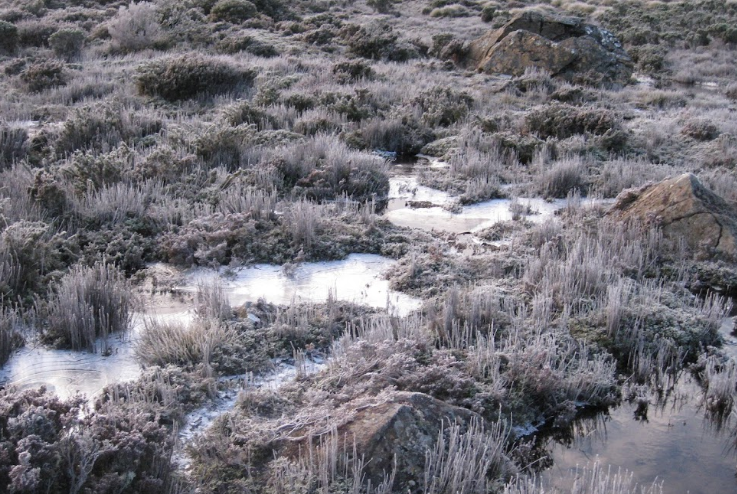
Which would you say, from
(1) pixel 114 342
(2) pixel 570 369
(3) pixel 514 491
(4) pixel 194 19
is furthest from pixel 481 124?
(4) pixel 194 19

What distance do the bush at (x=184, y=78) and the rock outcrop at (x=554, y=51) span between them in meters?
7.31

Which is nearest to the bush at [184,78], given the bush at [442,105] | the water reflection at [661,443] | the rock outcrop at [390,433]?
the bush at [442,105]

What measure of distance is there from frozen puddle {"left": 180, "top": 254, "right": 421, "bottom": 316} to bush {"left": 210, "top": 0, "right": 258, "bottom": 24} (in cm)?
1805

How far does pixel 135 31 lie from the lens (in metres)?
18.0

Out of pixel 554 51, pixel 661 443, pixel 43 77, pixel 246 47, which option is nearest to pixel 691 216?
pixel 661 443

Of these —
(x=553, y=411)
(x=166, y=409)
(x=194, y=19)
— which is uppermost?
(x=194, y=19)

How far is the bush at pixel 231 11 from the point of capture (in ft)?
73.3

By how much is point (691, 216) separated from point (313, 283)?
3.80 m

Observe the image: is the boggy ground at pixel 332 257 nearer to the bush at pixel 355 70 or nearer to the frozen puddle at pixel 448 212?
the frozen puddle at pixel 448 212

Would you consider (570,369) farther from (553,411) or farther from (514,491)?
(514,491)

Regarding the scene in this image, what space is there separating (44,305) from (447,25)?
77.6 feet

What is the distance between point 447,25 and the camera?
2611 cm

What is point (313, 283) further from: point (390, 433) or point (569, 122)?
point (569, 122)

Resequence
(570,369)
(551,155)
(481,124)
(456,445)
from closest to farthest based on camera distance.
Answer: (456,445)
(570,369)
(551,155)
(481,124)
